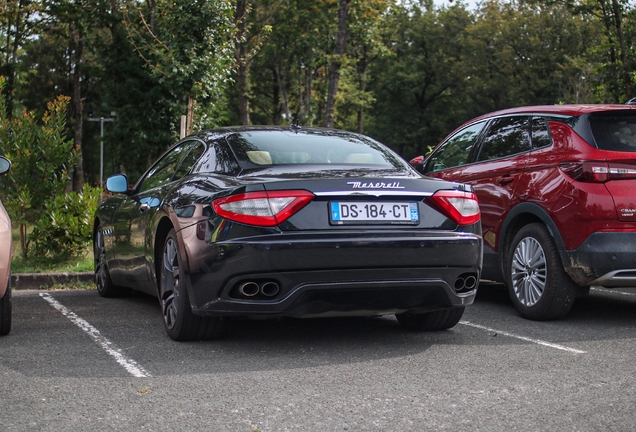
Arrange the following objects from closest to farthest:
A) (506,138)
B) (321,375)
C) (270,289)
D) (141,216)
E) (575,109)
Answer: (321,375), (270,289), (141,216), (575,109), (506,138)

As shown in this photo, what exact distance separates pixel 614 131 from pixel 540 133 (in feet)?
2.31

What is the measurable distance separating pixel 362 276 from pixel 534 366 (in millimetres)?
1154

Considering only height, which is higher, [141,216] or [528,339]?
[141,216]

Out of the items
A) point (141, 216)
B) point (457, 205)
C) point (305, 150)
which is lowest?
point (141, 216)

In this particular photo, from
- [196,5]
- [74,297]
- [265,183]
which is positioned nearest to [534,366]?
[265,183]

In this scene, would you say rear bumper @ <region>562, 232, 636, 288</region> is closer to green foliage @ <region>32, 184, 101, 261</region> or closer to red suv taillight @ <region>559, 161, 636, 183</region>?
red suv taillight @ <region>559, 161, 636, 183</region>

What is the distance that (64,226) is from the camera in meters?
10.8

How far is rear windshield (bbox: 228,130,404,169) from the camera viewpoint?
596cm

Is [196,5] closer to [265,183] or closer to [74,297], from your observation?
[74,297]

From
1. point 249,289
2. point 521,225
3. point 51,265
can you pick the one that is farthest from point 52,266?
point 249,289

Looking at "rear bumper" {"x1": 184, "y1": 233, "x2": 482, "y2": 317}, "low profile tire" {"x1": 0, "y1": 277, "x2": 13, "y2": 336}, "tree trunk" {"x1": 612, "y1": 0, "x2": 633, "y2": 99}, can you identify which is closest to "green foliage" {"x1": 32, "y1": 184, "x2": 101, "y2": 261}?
"low profile tire" {"x1": 0, "y1": 277, "x2": 13, "y2": 336}

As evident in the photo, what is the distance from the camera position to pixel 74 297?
28.7ft

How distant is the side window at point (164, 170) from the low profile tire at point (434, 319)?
215 cm

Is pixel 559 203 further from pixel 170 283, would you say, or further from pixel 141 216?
pixel 141 216
